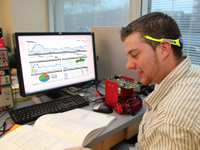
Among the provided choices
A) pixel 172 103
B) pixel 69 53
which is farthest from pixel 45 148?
pixel 69 53

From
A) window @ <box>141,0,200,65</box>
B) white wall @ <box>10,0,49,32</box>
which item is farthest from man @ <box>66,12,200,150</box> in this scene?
white wall @ <box>10,0,49,32</box>

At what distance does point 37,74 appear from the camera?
1.10 meters

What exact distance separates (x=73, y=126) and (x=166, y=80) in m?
0.44

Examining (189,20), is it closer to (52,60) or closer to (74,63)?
(74,63)

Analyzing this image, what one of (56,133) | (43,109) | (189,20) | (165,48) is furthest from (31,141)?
(189,20)

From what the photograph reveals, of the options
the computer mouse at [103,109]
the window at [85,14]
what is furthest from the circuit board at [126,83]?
the window at [85,14]

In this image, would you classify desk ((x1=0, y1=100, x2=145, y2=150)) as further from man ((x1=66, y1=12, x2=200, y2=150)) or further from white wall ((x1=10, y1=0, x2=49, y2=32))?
white wall ((x1=10, y1=0, x2=49, y2=32))

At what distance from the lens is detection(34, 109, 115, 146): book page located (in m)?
0.75

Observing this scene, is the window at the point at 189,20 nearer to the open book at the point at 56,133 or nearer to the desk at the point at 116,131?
the desk at the point at 116,131

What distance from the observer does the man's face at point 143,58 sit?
0.71 metres

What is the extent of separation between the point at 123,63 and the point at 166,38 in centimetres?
72

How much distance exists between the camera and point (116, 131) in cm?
89

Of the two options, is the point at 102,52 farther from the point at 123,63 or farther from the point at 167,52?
the point at 167,52

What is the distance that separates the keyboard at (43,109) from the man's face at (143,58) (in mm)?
486
